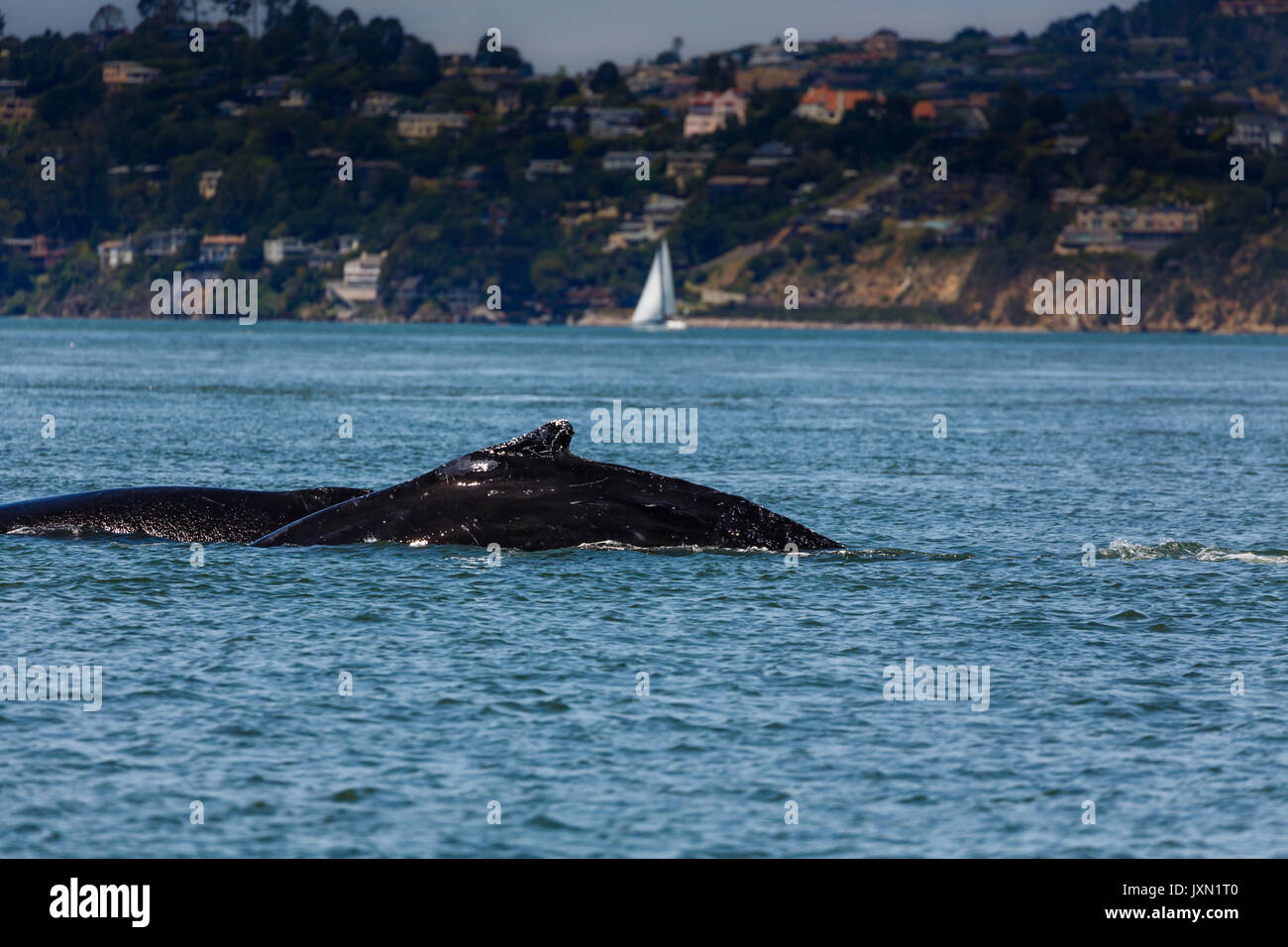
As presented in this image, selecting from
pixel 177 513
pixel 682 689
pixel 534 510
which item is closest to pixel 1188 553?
pixel 534 510

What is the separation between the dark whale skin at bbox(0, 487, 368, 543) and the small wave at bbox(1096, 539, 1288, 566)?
12.4m

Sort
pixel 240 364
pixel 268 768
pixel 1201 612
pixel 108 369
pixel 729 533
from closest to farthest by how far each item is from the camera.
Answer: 1. pixel 268 768
2. pixel 1201 612
3. pixel 729 533
4. pixel 108 369
5. pixel 240 364

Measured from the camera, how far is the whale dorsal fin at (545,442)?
79.4ft

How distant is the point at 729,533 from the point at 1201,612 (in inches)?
266

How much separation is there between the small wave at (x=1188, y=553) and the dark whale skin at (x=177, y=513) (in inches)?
490

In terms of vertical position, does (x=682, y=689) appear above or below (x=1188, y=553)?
above

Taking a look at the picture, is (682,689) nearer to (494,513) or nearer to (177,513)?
(494,513)

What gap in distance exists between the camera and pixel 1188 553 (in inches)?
1160

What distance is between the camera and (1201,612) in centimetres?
2373

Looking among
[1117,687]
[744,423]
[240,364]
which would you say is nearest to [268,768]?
[1117,687]

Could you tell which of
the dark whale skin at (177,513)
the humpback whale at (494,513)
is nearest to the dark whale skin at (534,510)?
the humpback whale at (494,513)

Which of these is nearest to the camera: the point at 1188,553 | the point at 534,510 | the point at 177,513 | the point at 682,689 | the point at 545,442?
the point at 682,689

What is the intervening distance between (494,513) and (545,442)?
1653mm
